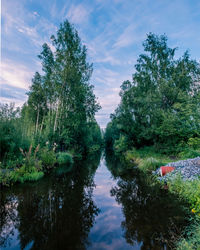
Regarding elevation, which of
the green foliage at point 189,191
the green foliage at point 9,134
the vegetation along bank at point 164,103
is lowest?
the green foliage at point 189,191

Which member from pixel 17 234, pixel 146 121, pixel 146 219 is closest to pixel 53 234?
pixel 17 234

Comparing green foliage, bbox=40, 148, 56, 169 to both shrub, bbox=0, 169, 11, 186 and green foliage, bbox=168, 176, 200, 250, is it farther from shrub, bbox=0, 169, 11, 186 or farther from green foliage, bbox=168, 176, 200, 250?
green foliage, bbox=168, 176, 200, 250

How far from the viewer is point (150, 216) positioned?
400 cm

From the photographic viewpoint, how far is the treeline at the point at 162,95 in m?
14.7

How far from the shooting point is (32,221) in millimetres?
3688

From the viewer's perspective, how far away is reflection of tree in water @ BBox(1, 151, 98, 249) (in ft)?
9.87

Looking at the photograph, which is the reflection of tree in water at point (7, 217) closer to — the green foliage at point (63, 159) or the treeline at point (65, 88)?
the green foliage at point (63, 159)

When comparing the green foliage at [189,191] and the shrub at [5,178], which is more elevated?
A: the green foliage at [189,191]

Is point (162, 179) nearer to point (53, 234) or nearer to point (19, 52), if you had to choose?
point (53, 234)

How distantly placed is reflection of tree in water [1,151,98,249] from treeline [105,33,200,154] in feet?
41.0

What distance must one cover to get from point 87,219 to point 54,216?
0.95 m

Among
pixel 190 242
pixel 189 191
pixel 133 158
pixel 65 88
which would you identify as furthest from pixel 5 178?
pixel 133 158

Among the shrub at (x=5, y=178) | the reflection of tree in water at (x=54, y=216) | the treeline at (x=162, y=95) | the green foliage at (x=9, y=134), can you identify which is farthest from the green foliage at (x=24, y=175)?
the treeline at (x=162, y=95)

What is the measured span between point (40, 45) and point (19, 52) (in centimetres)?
841
